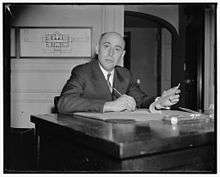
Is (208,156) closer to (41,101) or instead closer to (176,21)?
(41,101)

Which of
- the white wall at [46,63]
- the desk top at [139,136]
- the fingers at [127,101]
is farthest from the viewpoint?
the white wall at [46,63]

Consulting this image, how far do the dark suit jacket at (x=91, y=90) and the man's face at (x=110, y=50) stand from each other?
7cm

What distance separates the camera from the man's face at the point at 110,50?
1.83 m

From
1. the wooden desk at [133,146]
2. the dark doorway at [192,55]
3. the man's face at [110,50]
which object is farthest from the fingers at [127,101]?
the dark doorway at [192,55]

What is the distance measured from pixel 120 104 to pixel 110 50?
0.52 m

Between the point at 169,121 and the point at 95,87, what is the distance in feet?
1.99

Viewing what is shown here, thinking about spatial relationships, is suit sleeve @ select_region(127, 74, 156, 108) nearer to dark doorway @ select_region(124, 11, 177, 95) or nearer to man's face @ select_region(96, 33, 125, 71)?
man's face @ select_region(96, 33, 125, 71)

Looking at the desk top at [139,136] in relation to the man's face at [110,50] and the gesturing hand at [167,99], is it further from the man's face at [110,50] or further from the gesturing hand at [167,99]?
the man's face at [110,50]

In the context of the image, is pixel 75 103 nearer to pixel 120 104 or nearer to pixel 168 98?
pixel 120 104

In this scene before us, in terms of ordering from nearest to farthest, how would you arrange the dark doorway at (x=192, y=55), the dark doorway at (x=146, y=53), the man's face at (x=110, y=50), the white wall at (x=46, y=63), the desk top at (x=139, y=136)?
the desk top at (x=139, y=136)
the man's face at (x=110, y=50)
the white wall at (x=46, y=63)
the dark doorway at (x=192, y=55)
the dark doorway at (x=146, y=53)

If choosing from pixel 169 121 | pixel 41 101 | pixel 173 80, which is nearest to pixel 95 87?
pixel 169 121

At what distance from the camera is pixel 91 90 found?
1692mm

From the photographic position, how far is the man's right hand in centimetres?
144

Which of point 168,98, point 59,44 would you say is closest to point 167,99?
point 168,98
